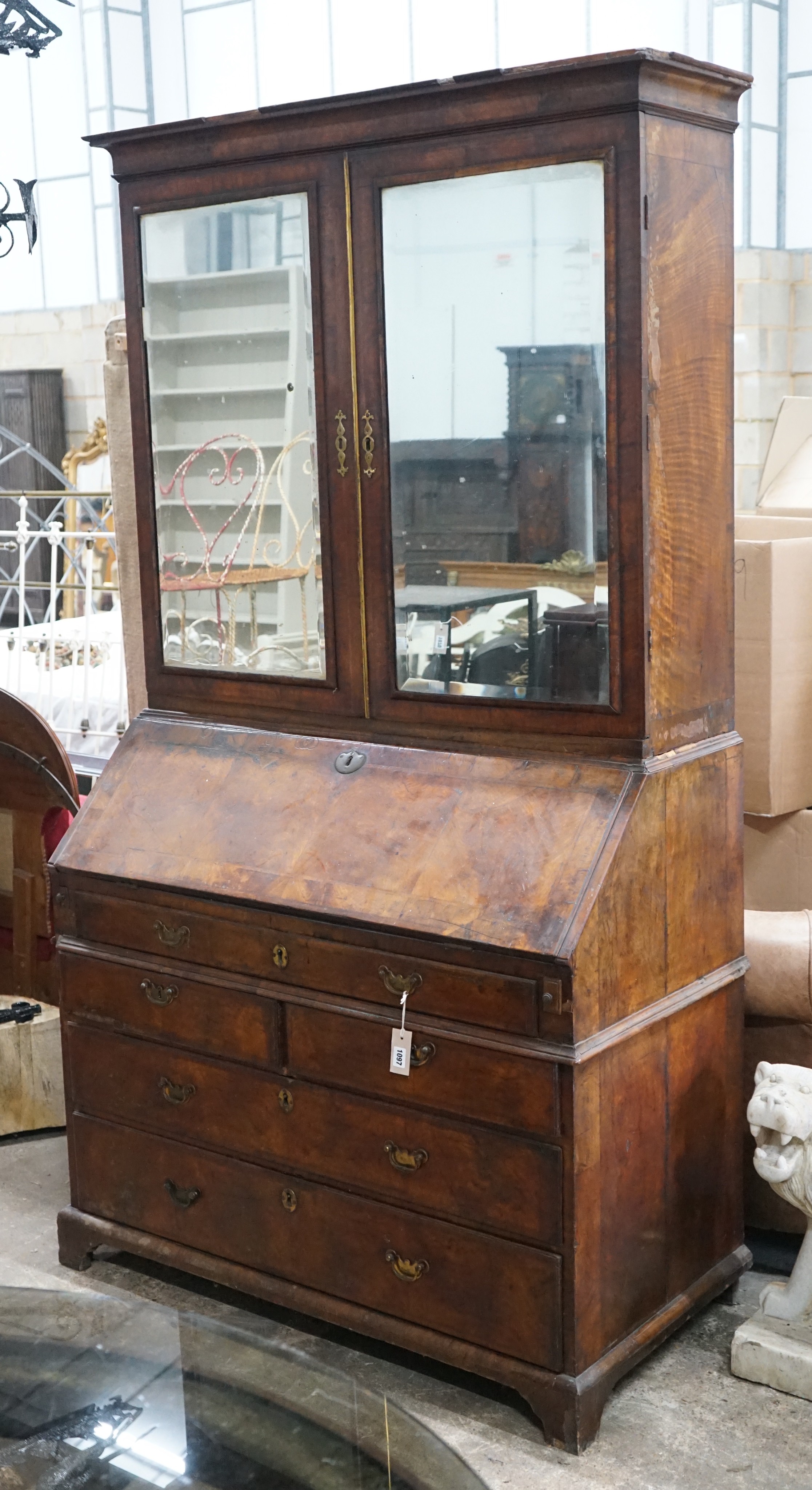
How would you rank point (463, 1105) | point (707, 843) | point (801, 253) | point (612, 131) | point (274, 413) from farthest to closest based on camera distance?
point (801, 253) → point (274, 413) → point (707, 843) → point (463, 1105) → point (612, 131)

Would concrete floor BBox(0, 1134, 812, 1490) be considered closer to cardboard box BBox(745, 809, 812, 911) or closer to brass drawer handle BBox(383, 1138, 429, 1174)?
brass drawer handle BBox(383, 1138, 429, 1174)

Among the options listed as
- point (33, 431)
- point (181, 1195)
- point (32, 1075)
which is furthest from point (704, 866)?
point (33, 431)

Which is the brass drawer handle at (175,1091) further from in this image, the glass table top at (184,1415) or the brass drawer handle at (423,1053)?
the glass table top at (184,1415)

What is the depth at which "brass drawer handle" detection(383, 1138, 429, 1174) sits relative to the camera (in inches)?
100

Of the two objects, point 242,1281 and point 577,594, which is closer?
point 577,594

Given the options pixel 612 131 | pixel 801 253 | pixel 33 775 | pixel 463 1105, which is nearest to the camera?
pixel 612 131

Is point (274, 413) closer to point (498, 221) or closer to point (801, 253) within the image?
point (498, 221)

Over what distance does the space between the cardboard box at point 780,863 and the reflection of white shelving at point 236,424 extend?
103 centimetres

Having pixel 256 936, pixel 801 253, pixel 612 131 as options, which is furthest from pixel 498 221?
pixel 801 253

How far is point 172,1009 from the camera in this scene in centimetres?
288

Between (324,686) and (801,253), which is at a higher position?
(801,253)

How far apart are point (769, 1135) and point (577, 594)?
0.96 m

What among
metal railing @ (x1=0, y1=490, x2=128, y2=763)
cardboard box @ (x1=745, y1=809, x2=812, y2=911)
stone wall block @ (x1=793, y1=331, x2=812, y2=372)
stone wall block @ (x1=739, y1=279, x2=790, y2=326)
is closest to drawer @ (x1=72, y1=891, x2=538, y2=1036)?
cardboard box @ (x1=745, y1=809, x2=812, y2=911)

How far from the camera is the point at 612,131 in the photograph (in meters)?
2.30
